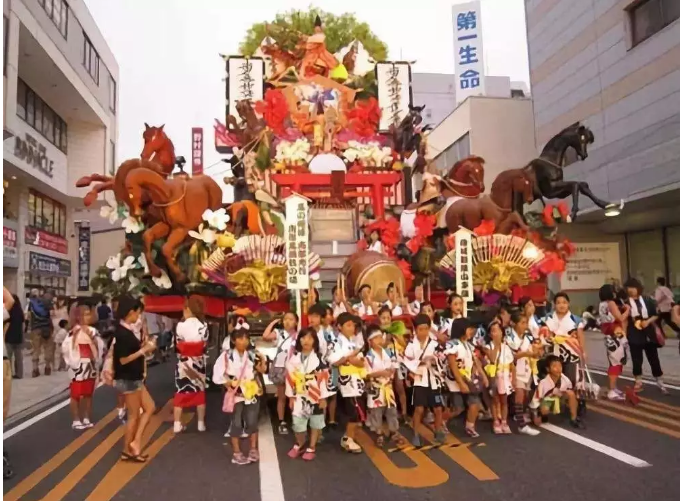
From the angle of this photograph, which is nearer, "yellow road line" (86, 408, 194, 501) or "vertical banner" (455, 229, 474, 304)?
"yellow road line" (86, 408, 194, 501)

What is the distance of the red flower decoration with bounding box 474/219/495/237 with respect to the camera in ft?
29.7

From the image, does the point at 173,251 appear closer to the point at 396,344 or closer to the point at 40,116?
the point at 396,344

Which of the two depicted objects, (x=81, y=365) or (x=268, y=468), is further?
(x=81, y=365)

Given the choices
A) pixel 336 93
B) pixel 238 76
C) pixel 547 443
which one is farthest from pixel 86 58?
pixel 547 443

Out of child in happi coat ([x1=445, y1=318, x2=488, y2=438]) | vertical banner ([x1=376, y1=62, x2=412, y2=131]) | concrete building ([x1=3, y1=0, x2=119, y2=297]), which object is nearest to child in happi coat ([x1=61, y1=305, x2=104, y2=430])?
child in happi coat ([x1=445, y1=318, x2=488, y2=438])

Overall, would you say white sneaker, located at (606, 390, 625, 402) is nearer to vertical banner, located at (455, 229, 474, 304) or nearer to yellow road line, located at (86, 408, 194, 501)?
vertical banner, located at (455, 229, 474, 304)

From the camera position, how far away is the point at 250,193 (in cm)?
1362

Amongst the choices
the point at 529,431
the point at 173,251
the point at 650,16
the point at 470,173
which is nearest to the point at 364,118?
the point at 470,173

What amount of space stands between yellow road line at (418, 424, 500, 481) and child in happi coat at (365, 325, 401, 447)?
60 centimetres

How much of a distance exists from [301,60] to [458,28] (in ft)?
36.5

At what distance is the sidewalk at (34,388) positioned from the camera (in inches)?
354

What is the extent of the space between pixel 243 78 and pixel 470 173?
34.7 ft

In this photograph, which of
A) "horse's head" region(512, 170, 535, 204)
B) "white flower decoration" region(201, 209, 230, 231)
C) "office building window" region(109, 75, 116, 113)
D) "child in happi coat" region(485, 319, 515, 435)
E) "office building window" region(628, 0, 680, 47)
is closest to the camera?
"child in happi coat" region(485, 319, 515, 435)

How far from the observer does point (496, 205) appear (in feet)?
32.9
